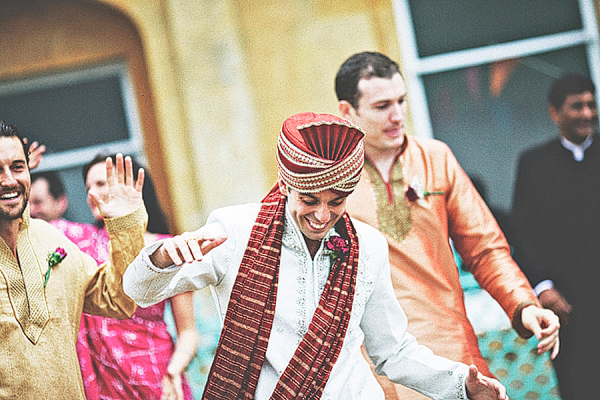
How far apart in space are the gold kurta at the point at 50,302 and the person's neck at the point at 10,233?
0.07 ft

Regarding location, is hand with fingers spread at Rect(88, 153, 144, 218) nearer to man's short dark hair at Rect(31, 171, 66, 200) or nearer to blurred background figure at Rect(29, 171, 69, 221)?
blurred background figure at Rect(29, 171, 69, 221)

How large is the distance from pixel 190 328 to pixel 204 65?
7.82 ft

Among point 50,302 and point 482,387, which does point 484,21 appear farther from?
point 50,302

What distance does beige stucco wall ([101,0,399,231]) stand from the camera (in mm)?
6070

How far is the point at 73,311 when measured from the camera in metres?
3.21

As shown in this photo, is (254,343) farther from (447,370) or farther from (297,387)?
(447,370)

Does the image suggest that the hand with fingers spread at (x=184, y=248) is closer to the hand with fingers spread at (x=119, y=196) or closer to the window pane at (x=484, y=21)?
the hand with fingers spread at (x=119, y=196)

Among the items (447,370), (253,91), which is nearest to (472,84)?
(253,91)

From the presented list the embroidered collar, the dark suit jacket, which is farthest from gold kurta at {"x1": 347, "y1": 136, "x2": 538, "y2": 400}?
the embroidered collar

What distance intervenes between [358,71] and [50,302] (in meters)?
1.68

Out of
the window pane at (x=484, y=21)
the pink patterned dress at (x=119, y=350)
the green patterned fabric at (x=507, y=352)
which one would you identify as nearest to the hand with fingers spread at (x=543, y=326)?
the pink patterned dress at (x=119, y=350)

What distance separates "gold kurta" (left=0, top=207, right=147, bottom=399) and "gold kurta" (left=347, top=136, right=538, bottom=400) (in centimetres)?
112

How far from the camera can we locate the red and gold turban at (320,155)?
2861mm

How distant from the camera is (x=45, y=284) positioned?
313 cm
